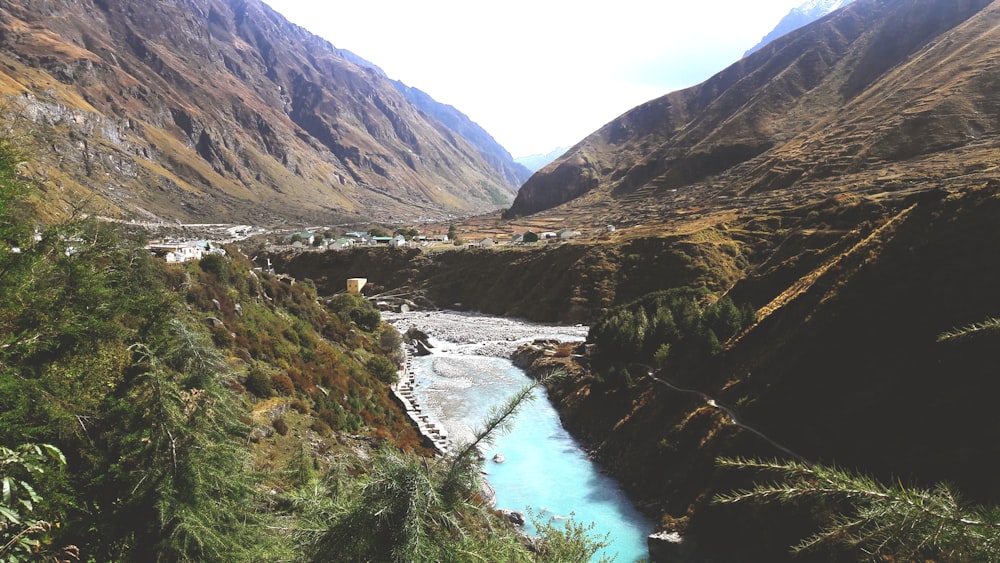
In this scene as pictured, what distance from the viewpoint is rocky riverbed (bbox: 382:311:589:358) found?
50812 millimetres

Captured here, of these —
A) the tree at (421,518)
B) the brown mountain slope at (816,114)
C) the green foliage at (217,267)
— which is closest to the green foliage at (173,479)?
the tree at (421,518)

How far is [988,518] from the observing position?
2.61 metres

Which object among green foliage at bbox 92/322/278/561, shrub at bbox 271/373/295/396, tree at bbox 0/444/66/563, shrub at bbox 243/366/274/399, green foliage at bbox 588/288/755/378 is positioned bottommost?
green foliage at bbox 588/288/755/378

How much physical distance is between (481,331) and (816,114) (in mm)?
124160

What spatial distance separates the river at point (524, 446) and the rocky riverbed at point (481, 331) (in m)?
0.22

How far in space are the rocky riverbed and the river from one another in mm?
220

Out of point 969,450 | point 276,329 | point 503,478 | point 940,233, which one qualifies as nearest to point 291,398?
point 276,329

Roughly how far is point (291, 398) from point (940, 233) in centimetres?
2542

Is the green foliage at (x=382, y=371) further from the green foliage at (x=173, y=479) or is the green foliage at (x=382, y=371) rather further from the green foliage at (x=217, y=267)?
the green foliage at (x=173, y=479)

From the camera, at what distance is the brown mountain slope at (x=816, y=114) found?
85875 millimetres

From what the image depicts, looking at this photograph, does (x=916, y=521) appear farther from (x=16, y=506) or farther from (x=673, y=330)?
(x=673, y=330)

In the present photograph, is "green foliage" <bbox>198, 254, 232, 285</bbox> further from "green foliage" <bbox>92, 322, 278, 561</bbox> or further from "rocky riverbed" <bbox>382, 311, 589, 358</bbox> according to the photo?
"rocky riverbed" <bbox>382, 311, 589, 358</bbox>

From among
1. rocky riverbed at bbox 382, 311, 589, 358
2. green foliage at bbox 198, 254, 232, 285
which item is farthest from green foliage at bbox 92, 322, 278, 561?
rocky riverbed at bbox 382, 311, 589, 358

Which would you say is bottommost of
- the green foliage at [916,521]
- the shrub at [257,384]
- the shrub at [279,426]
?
the shrub at [279,426]
